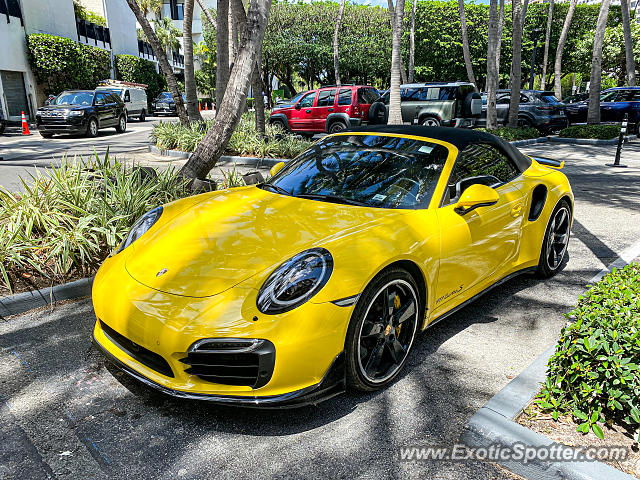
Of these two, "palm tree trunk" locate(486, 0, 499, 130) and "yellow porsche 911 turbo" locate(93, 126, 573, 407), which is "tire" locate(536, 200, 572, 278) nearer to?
"yellow porsche 911 turbo" locate(93, 126, 573, 407)

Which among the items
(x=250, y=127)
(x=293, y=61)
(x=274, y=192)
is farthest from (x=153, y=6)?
(x=274, y=192)

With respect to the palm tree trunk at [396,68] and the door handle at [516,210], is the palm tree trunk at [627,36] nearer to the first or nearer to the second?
the palm tree trunk at [396,68]

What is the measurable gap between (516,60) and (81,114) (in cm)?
1536

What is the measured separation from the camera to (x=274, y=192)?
12.6 ft

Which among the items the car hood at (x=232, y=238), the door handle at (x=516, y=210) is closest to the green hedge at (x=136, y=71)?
the car hood at (x=232, y=238)

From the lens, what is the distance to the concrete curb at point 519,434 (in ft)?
7.22

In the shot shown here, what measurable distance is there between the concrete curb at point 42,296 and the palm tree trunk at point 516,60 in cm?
1596

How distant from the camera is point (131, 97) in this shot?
2706 centimetres

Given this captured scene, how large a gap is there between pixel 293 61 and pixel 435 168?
39662 mm

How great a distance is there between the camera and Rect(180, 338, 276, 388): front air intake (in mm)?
2389

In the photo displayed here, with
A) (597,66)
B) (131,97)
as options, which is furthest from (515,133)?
(131,97)

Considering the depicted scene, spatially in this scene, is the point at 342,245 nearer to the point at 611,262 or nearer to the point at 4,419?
the point at 4,419

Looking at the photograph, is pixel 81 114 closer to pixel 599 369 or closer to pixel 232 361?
pixel 232 361

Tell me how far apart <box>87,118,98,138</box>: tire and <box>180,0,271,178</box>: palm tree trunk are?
14.0m
